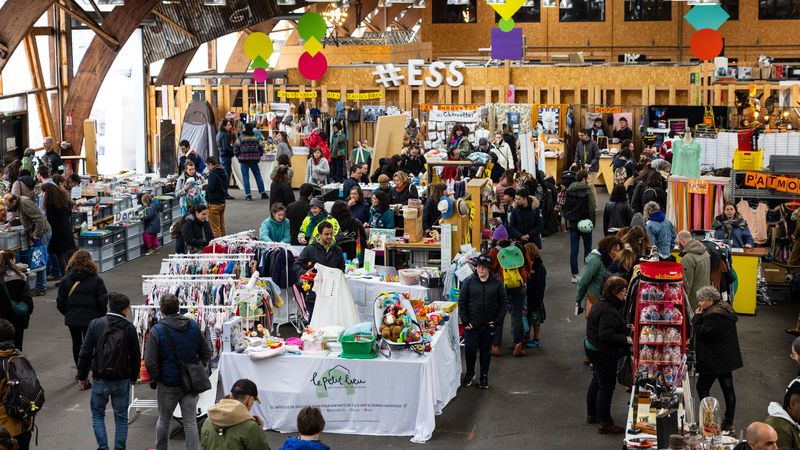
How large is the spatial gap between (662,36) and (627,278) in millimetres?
23374

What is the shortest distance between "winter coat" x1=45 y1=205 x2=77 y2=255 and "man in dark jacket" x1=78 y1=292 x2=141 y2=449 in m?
5.94

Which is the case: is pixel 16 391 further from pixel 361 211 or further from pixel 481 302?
pixel 361 211

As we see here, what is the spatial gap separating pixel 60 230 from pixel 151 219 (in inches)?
100

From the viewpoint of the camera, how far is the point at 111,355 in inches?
316

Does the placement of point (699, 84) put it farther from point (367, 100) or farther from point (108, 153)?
point (108, 153)

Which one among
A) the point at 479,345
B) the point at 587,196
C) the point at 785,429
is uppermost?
the point at 587,196

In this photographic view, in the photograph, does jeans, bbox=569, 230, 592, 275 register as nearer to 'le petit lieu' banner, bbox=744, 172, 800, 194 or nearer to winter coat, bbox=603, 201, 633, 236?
winter coat, bbox=603, 201, 633, 236

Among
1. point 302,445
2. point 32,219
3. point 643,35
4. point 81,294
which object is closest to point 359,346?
point 81,294

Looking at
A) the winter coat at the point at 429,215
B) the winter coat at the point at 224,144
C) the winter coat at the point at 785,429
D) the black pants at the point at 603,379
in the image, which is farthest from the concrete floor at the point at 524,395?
the winter coat at the point at 224,144

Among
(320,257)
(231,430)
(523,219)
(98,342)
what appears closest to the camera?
(231,430)

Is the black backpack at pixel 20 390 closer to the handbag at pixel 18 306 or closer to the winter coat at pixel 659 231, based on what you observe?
the handbag at pixel 18 306

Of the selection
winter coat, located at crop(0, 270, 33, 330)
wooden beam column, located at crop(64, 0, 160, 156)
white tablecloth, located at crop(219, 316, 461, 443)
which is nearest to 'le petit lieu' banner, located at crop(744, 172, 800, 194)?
white tablecloth, located at crop(219, 316, 461, 443)

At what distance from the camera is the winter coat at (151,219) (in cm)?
1614

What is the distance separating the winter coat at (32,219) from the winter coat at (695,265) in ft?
24.0
